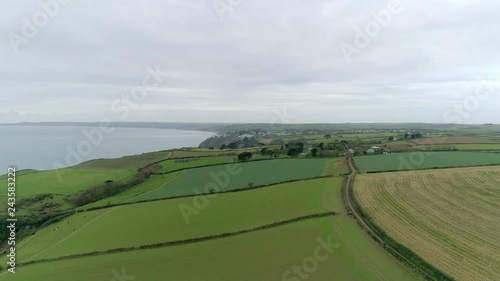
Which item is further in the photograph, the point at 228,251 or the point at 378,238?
the point at 378,238

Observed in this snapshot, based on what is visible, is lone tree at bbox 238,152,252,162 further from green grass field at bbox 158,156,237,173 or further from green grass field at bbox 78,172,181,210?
green grass field at bbox 78,172,181,210

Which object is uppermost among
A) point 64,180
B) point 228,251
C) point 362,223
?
point 362,223

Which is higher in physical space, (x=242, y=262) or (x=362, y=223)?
(x=362, y=223)

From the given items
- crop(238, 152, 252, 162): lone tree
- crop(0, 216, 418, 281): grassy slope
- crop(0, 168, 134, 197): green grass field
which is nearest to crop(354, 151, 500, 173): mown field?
crop(238, 152, 252, 162): lone tree

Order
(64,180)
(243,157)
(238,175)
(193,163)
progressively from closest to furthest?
(238,175), (64,180), (193,163), (243,157)

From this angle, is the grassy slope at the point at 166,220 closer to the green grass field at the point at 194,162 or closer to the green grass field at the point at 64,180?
the green grass field at the point at 64,180

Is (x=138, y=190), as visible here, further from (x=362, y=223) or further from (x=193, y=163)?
(x=362, y=223)

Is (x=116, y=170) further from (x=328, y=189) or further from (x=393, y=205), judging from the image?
(x=393, y=205)

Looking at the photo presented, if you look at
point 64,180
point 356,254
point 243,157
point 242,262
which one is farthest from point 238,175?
point 356,254
